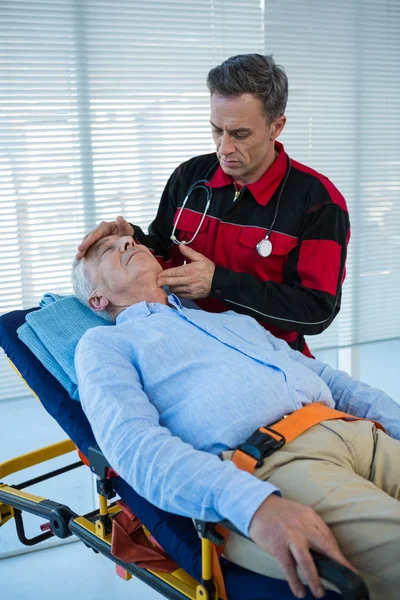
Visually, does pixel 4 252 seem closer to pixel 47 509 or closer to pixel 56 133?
pixel 56 133

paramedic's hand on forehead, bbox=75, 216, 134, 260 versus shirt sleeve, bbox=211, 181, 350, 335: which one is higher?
paramedic's hand on forehead, bbox=75, 216, 134, 260

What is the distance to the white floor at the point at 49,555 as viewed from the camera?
2.34m

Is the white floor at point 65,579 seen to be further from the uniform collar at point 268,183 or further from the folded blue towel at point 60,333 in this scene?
the uniform collar at point 268,183

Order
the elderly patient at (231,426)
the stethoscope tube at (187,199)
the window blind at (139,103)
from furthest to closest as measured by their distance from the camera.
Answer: the window blind at (139,103)
the stethoscope tube at (187,199)
the elderly patient at (231,426)

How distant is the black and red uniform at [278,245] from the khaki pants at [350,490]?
18.2 inches

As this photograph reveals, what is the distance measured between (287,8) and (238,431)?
3.17 metres

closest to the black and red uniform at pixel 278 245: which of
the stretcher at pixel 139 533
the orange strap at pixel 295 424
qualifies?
the orange strap at pixel 295 424

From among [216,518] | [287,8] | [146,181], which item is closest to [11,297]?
[146,181]

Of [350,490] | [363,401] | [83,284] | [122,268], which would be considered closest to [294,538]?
[350,490]

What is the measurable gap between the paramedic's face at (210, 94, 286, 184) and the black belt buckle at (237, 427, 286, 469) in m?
0.86

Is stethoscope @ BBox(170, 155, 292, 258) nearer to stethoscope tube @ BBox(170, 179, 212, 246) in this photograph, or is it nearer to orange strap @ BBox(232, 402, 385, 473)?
stethoscope tube @ BBox(170, 179, 212, 246)

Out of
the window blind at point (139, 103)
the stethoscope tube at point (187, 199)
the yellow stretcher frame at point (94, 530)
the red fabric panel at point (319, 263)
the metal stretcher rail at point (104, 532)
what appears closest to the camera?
the metal stretcher rail at point (104, 532)

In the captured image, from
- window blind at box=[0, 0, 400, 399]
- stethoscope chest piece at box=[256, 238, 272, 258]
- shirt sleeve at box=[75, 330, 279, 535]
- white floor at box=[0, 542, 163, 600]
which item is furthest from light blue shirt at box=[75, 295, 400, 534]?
window blind at box=[0, 0, 400, 399]

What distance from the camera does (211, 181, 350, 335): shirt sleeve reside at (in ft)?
6.21
